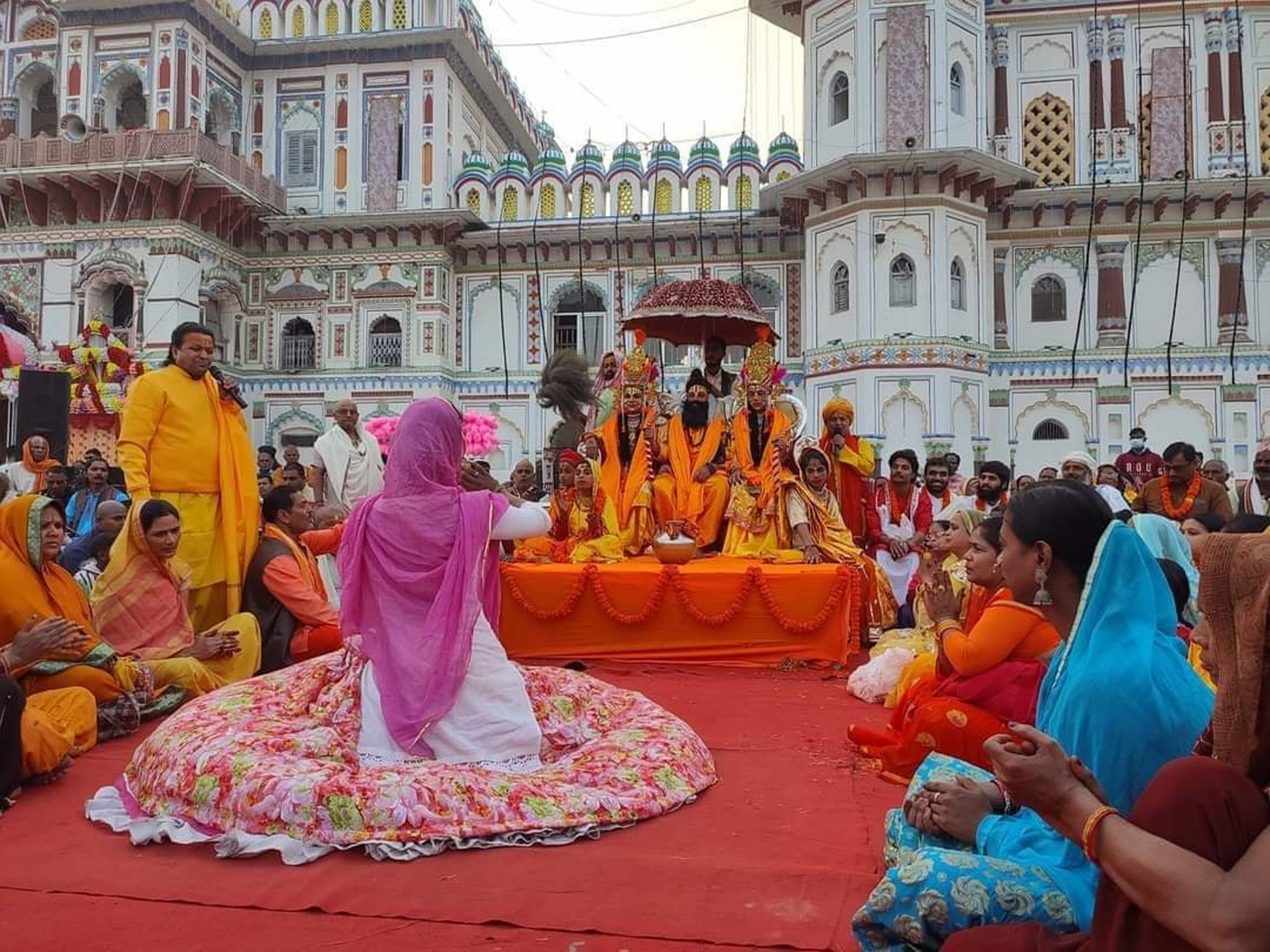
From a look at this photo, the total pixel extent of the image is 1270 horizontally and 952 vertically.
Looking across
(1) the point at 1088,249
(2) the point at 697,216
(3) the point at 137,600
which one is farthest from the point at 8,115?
(1) the point at 1088,249

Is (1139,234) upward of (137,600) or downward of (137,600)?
upward

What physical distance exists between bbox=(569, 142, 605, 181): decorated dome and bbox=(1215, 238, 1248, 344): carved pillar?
10.6 m

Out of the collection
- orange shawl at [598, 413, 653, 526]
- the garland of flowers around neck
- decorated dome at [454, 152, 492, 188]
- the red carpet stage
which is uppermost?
decorated dome at [454, 152, 492, 188]

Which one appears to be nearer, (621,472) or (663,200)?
(621,472)

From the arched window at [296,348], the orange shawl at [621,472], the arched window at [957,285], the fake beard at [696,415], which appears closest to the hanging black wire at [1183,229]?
the arched window at [957,285]

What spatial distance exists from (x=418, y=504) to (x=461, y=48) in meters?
17.6

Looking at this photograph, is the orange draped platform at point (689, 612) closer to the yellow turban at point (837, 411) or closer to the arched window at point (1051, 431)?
the yellow turban at point (837, 411)

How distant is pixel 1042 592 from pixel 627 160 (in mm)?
17196

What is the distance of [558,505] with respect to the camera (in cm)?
730

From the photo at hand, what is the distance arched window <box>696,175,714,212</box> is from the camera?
17922 millimetres

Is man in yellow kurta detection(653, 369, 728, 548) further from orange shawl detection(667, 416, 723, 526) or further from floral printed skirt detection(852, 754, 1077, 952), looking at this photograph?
floral printed skirt detection(852, 754, 1077, 952)

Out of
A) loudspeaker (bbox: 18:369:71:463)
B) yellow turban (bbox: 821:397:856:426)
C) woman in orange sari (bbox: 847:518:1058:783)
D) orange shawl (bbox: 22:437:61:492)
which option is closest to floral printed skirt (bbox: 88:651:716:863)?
woman in orange sari (bbox: 847:518:1058:783)

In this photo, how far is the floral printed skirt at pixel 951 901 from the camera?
1.88m

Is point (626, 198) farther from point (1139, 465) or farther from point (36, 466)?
point (36, 466)
